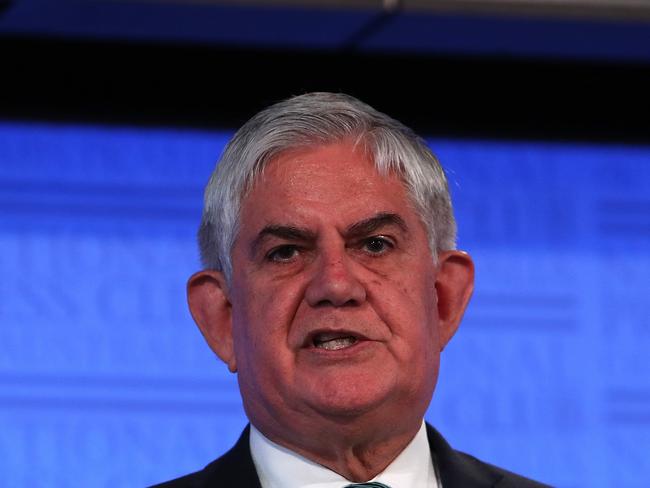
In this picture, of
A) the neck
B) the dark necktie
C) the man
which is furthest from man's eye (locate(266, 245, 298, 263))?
the dark necktie

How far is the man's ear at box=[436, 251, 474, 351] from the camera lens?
242 centimetres

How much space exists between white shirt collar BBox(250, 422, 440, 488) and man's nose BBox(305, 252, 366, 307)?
0.93 ft

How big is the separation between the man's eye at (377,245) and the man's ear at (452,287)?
0.16m

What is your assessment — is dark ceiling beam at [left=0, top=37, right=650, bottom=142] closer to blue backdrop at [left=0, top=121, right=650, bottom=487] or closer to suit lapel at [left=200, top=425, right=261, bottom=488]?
blue backdrop at [left=0, top=121, right=650, bottom=487]

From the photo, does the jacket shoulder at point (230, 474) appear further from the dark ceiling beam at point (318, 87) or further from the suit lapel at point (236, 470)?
the dark ceiling beam at point (318, 87)

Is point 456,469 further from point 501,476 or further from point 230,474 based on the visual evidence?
point 230,474

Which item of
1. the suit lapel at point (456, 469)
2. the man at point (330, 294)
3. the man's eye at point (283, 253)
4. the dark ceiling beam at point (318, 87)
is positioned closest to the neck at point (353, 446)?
the man at point (330, 294)

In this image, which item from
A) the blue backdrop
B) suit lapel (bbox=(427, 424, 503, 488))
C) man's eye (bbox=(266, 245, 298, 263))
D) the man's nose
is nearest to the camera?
the man's nose

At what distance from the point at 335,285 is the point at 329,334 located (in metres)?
0.08

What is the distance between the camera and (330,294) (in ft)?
7.14

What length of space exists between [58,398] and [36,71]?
31.4 inches

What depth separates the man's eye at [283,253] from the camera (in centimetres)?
228

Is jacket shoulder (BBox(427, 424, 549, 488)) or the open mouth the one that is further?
jacket shoulder (BBox(427, 424, 549, 488))

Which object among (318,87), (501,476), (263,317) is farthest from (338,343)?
(318,87)
